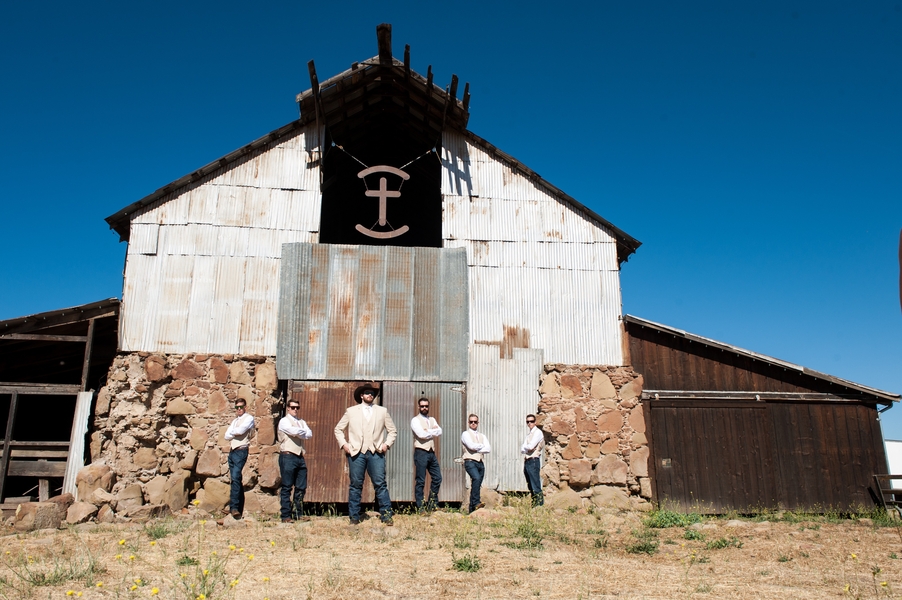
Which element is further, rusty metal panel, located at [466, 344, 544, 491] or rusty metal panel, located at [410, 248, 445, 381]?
rusty metal panel, located at [410, 248, 445, 381]

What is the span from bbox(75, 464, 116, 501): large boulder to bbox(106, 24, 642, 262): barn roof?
191 inches

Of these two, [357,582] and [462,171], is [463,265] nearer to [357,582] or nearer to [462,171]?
[462,171]

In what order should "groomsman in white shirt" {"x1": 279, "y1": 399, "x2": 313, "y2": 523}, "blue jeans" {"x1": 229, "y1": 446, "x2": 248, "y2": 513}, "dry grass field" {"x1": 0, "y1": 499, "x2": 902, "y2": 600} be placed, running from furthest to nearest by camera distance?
"blue jeans" {"x1": 229, "y1": 446, "x2": 248, "y2": 513}, "groomsman in white shirt" {"x1": 279, "y1": 399, "x2": 313, "y2": 523}, "dry grass field" {"x1": 0, "y1": 499, "x2": 902, "y2": 600}

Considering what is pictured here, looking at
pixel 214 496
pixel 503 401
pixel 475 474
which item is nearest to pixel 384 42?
pixel 503 401

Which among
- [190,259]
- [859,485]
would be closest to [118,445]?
[190,259]

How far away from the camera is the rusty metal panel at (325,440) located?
12492 mm

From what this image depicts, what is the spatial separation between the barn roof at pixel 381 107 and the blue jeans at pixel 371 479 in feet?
24.9

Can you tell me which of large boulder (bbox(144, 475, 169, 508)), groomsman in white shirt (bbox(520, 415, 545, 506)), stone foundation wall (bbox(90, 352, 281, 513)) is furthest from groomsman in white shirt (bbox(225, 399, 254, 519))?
groomsman in white shirt (bbox(520, 415, 545, 506))

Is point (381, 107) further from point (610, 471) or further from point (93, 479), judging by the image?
point (93, 479)

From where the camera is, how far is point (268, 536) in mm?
8945

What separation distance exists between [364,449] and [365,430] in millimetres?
274

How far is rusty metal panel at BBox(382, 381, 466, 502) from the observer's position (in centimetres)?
1266

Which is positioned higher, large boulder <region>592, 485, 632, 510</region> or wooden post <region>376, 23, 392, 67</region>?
wooden post <region>376, 23, 392, 67</region>

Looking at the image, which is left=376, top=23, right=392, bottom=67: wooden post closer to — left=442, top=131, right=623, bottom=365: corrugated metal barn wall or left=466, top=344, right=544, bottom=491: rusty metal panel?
left=442, top=131, right=623, bottom=365: corrugated metal barn wall
